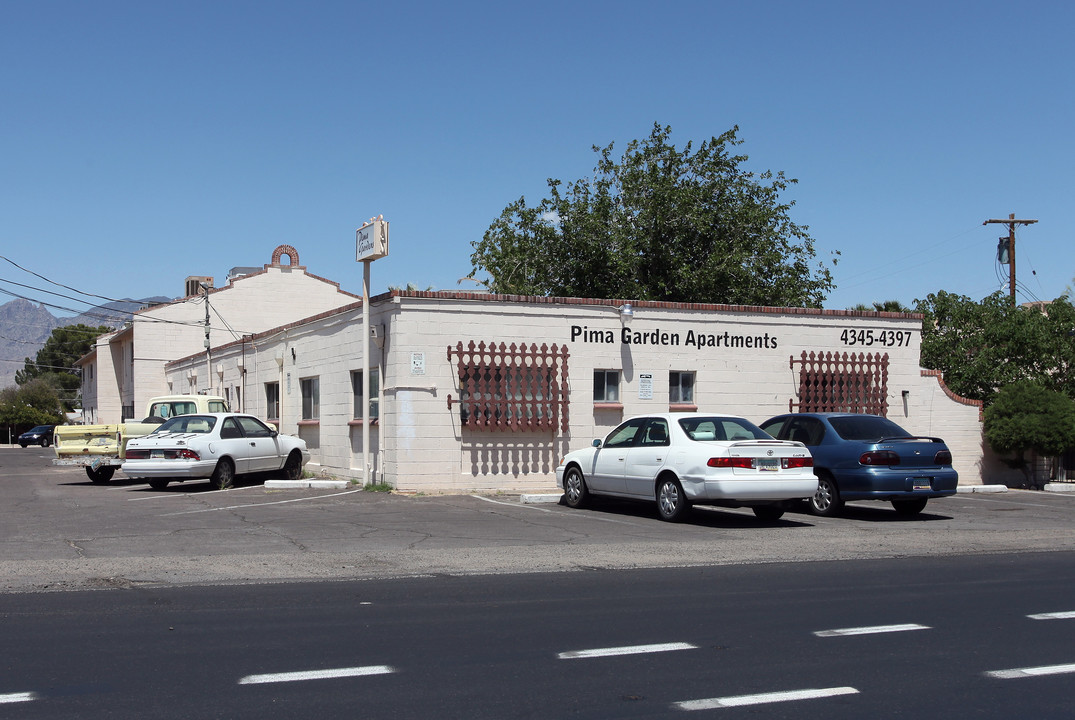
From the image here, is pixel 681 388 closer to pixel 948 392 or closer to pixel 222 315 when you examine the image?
pixel 948 392

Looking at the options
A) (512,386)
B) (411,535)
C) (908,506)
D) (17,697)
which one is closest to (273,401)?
(512,386)

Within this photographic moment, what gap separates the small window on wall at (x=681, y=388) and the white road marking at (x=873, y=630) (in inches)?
550

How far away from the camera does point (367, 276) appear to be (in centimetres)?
2083

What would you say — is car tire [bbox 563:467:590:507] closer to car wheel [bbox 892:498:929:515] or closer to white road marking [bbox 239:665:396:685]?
car wheel [bbox 892:498:929:515]

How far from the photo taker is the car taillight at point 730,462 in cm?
1420

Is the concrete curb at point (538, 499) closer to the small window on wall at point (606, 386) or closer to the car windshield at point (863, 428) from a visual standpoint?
the small window on wall at point (606, 386)

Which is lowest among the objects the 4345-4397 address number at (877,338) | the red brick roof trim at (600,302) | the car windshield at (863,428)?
the car windshield at (863,428)

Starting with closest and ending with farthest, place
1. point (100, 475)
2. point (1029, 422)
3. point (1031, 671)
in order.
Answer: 1. point (1031, 671)
2. point (1029, 422)
3. point (100, 475)

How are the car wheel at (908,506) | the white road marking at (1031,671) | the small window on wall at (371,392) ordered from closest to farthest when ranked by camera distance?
A: 1. the white road marking at (1031,671)
2. the car wheel at (908,506)
3. the small window on wall at (371,392)

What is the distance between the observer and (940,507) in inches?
733

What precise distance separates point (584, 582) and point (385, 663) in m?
3.72

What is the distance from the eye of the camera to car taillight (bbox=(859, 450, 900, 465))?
15.7 metres

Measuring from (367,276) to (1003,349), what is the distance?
54.0ft

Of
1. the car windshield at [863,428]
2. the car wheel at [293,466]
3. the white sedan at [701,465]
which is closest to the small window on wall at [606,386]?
the white sedan at [701,465]
